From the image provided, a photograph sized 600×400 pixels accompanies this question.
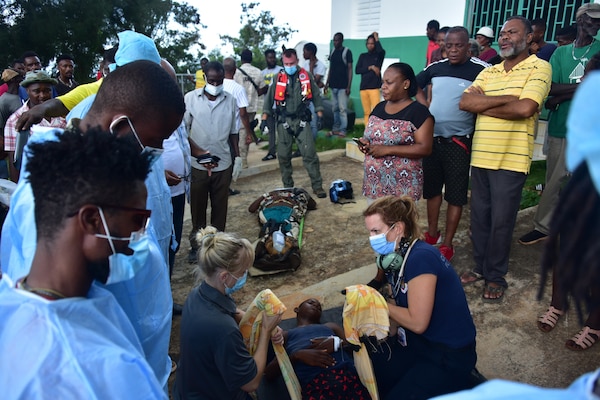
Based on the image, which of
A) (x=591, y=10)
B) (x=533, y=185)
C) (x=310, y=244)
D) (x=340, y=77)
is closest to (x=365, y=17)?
(x=340, y=77)

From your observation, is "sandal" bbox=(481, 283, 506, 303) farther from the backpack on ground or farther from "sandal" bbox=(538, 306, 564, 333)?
the backpack on ground

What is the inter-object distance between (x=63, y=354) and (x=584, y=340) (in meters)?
3.21

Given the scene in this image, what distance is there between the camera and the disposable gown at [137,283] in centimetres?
141

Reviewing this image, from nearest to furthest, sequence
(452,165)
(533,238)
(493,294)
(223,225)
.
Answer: (493,294)
(452,165)
(533,238)
(223,225)

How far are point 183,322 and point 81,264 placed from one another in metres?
1.08

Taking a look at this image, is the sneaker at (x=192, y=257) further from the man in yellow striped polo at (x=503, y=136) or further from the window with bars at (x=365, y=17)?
the window with bars at (x=365, y=17)

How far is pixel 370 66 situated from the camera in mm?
8352

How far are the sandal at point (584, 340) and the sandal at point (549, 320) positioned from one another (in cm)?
17

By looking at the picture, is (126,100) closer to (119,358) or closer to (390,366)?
(119,358)

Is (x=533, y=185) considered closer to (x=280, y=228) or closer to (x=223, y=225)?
(x=280, y=228)

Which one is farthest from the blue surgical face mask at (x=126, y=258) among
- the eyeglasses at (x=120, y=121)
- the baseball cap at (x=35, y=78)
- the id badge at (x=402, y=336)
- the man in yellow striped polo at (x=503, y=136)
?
the baseball cap at (x=35, y=78)

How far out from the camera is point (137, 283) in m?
1.75

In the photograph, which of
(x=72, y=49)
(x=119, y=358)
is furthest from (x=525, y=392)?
(x=72, y=49)

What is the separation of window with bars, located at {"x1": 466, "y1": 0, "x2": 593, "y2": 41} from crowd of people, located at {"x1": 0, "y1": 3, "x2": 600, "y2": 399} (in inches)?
44.8
